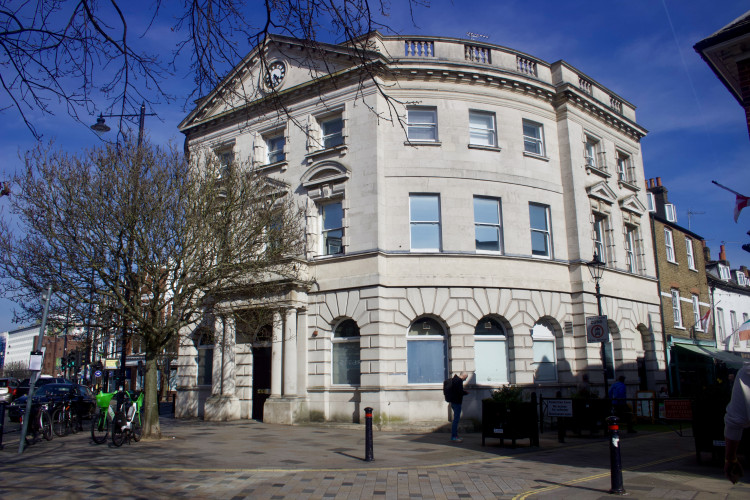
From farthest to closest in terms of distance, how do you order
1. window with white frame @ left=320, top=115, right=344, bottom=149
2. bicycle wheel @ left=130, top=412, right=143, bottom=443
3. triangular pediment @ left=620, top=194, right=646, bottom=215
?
triangular pediment @ left=620, top=194, right=646, bottom=215 → window with white frame @ left=320, top=115, right=344, bottom=149 → bicycle wheel @ left=130, top=412, right=143, bottom=443

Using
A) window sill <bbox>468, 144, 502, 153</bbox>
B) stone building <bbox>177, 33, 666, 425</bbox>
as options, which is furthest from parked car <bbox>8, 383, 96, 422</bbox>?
window sill <bbox>468, 144, 502, 153</bbox>

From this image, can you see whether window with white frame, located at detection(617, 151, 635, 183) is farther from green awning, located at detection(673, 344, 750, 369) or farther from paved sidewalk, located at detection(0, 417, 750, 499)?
paved sidewalk, located at detection(0, 417, 750, 499)

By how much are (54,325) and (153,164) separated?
5045mm

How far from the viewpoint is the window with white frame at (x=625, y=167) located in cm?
2671

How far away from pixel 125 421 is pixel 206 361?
1009 cm

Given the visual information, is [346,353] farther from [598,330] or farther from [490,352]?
[598,330]

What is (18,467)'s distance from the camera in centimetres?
1071

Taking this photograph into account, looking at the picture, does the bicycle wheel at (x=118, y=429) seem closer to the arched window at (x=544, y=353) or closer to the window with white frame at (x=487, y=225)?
the window with white frame at (x=487, y=225)

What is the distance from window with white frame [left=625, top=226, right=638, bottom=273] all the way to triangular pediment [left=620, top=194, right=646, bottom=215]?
2.72 ft

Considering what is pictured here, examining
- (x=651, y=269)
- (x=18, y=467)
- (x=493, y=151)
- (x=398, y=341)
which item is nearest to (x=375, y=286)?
(x=398, y=341)

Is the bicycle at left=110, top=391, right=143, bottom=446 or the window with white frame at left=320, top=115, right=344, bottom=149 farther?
the window with white frame at left=320, top=115, right=344, bottom=149

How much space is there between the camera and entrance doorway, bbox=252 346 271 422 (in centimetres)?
2141

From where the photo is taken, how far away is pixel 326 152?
21.2 metres

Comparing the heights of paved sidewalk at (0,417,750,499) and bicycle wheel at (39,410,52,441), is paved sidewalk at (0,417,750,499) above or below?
below
